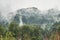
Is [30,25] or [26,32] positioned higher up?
[30,25]

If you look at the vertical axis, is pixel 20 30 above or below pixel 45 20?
below

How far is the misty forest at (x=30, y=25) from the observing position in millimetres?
2213

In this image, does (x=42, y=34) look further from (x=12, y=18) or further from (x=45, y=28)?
(x=12, y=18)

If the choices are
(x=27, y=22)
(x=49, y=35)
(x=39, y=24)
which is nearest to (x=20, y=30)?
(x=27, y=22)

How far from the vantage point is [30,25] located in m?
2.23

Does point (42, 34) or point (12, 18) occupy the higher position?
point (12, 18)

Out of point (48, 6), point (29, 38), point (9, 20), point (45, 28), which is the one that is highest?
point (48, 6)

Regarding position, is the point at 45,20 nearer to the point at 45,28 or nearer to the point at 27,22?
the point at 45,28

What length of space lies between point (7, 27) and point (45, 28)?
22.4 inches

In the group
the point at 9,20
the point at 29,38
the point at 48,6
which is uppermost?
the point at 48,6

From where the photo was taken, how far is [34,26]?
223 centimetres

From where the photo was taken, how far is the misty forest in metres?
2.21

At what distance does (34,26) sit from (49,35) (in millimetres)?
261

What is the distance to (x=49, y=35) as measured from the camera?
221 cm
